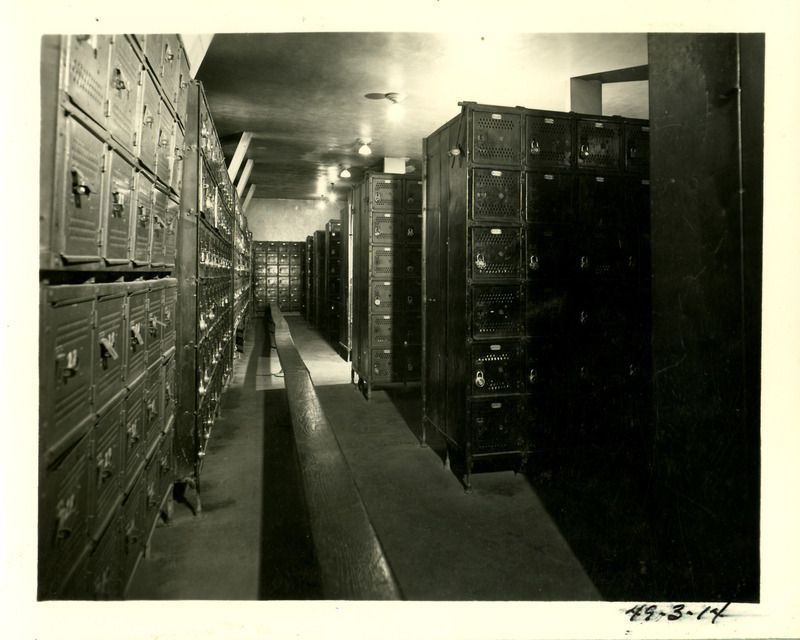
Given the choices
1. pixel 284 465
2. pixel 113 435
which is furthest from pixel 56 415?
pixel 284 465

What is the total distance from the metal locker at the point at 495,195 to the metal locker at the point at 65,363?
2.54 meters

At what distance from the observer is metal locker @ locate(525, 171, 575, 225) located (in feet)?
11.4

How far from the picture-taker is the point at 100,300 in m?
1.36

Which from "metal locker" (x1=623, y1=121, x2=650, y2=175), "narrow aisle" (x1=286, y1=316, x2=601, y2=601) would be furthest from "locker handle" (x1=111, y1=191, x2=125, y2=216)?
"metal locker" (x1=623, y1=121, x2=650, y2=175)

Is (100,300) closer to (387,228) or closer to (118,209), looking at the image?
(118,209)

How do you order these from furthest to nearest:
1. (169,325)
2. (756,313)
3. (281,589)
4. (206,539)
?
(206,539), (169,325), (281,589), (756,313)

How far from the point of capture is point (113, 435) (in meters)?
1.56

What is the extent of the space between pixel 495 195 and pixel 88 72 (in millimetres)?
2596

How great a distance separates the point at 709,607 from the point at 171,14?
8.31 feet

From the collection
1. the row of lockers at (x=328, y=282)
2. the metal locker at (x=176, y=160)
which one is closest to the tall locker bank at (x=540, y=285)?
the metal locker at (x=176, y=160)

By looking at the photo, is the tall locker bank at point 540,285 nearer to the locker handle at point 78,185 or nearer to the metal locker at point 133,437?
the metal locker at point 133,437

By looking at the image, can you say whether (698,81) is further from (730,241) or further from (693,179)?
(730,241)

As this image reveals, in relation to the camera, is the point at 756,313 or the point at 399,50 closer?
the point at 756,313

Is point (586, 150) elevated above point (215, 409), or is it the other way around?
point (586, 150)
